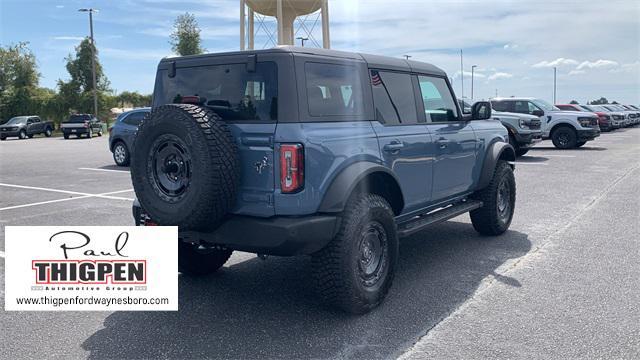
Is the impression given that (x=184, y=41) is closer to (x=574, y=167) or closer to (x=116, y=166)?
(x=116, y=166)

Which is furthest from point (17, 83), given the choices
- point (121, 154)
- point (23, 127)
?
point (121, 154)

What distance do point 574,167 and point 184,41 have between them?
140ft

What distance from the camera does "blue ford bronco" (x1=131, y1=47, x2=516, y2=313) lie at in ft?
12.8

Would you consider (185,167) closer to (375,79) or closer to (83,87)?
(375,79)

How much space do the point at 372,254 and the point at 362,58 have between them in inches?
65.1

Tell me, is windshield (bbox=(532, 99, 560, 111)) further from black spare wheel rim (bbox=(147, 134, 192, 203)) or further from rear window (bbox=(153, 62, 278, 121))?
black spare wheel rim (bbox=(147, 134, 192, 203))

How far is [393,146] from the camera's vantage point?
475 centimetres

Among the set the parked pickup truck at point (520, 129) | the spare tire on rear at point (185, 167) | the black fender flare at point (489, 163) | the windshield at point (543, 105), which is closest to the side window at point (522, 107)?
the windshield at point (543, 105)

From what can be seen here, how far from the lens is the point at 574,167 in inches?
560

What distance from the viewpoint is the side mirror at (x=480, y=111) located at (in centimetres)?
635

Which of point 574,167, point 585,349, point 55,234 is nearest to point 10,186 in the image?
point 55,234

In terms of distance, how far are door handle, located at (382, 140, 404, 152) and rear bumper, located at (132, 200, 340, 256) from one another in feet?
2.93

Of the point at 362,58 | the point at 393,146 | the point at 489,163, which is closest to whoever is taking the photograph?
the point at 393,146

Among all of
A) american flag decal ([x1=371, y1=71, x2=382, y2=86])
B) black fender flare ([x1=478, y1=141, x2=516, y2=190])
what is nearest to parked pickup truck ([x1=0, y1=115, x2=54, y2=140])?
black fender flare ([x1=478, y1=141, x2=516, y2=190])
